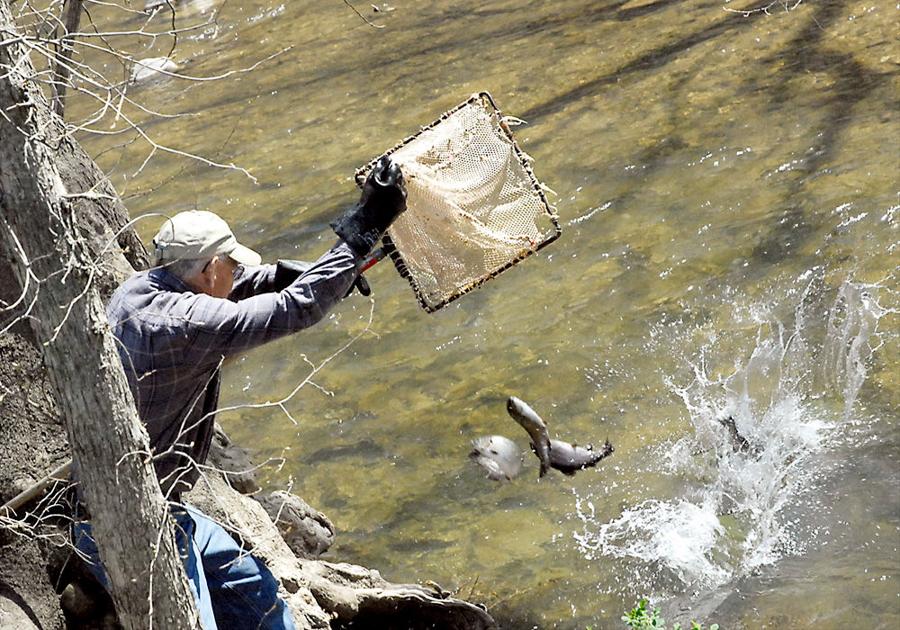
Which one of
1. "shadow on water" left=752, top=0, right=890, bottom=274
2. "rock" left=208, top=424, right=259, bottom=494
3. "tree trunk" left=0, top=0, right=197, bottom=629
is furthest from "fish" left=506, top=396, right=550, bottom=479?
"shadow on water" left=752, top=0, right=890, bottom=274

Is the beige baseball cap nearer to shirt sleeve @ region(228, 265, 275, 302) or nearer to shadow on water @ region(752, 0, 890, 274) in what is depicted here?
shirt sleeve @ region(228, 265, 275, 302)

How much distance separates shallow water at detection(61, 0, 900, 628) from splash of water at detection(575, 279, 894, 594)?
2 centimetres

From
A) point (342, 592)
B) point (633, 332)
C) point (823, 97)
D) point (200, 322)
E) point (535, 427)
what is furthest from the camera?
point (823, 97)

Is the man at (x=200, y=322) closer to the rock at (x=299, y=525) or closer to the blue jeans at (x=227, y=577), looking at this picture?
the blue jeans at (x=227, y=577)

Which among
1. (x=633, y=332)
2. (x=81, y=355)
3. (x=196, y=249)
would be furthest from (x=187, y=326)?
(x=633, y=332)

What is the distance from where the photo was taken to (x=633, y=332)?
786 centimetres

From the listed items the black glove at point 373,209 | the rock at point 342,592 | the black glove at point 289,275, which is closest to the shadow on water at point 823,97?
the rock at point 342,592

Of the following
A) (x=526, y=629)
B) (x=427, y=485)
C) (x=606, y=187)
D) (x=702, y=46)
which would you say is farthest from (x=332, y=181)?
(x=526, y=629)

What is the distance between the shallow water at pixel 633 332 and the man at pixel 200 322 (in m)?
0.46

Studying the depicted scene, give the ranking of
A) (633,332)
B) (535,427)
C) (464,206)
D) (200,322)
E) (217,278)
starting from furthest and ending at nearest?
(633,332) → (535,427) → (464,206) → (217,278) → (200,322)

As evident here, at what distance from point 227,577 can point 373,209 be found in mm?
1488

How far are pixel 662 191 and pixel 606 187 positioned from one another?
20.0 inches

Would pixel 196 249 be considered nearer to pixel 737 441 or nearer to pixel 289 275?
pixel 289 275

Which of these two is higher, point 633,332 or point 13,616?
point 13,616
